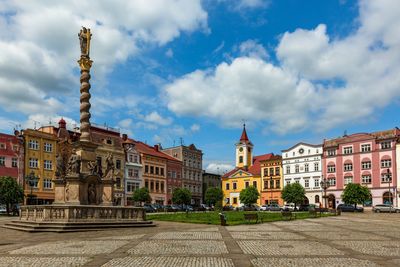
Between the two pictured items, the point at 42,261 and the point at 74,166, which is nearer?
the point at 42,261

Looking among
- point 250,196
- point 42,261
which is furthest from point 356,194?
point 42,261

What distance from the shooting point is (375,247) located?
15.8 meters

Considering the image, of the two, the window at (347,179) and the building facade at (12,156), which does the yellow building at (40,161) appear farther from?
the window at (347,179)

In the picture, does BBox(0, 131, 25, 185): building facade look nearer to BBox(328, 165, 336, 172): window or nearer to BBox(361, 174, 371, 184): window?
BBox(328, 165, 336, 172): window

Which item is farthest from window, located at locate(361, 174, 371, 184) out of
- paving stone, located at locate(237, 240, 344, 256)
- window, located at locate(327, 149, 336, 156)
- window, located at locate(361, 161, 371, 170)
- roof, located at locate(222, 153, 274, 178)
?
paving stone, located at locate(237, 240, 344, 256)

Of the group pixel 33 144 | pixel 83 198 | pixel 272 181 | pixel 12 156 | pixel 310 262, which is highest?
pixel 33 144

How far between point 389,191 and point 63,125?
50712mm

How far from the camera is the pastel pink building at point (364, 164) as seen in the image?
214 ft

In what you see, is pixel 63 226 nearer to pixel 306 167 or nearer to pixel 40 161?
pixel 40 161

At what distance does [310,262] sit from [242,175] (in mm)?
77249

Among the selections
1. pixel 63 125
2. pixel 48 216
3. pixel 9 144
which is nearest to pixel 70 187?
pixel 48 216

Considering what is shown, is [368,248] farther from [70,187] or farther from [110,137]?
[110,137]

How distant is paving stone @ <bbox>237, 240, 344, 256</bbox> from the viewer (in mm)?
13965

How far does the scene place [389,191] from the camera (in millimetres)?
63344
